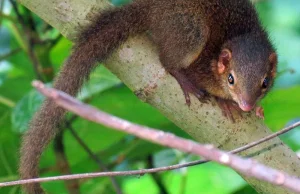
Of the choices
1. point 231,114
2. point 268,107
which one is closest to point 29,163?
point 231,114

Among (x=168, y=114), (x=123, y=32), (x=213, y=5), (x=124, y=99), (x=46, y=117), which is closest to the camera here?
(x=168, y=114)

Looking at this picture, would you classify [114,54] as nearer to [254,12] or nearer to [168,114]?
[168,114]

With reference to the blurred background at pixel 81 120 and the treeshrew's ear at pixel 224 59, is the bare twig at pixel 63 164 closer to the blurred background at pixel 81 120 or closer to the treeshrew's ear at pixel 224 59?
the blurred background at pixel 81 120

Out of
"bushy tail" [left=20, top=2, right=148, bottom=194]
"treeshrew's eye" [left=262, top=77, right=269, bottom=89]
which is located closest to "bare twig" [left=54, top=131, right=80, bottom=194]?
"bushy tail" [left=20, top=2, right=148, bottom=194]

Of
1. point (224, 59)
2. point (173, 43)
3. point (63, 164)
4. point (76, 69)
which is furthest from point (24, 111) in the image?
point (224, 59)

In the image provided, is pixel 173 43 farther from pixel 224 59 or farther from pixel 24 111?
pixel 24 111

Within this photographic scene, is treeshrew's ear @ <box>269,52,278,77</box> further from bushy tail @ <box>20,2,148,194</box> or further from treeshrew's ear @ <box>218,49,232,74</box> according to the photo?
bushy tail @ <box>20,2,148,194</box>
